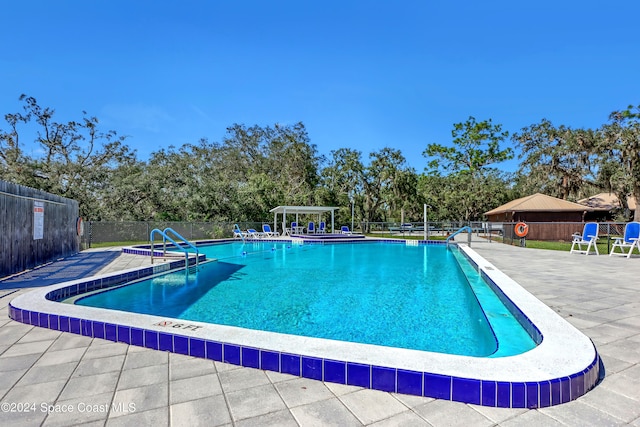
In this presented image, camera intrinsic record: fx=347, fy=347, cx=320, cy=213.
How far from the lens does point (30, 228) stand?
7.17 m

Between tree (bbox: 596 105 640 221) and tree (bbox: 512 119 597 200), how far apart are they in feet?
4.70

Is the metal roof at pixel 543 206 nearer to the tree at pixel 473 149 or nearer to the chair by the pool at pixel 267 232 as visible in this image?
the tree at pixel 473 149

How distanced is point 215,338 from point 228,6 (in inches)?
478

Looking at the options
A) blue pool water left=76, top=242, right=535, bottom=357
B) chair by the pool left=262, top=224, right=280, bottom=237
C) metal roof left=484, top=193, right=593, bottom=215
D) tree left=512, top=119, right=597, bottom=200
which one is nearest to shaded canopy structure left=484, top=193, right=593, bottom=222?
metal roof left=484, top=193, right=593, bottom=215

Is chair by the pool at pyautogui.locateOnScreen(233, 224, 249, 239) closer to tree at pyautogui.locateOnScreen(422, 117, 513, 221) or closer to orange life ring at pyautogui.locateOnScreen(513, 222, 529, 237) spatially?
orange life ring at pyautogui.locateOnScreen(513, 222, 529, 237)

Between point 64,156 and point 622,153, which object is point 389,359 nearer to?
point 622,153

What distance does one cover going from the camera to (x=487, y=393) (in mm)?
1947

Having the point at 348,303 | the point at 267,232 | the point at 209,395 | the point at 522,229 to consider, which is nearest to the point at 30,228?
the point at 348,303

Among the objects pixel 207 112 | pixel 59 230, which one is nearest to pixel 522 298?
pixel 59 230

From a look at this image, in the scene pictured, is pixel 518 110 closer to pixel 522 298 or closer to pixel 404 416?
pixel 522 298

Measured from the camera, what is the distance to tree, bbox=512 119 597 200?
2256 centimetres

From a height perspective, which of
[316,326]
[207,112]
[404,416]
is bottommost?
[316,326]

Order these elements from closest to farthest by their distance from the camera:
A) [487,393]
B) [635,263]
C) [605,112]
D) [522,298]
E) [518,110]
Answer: [487,393], [522,298], [635,263], [605,112], [518,110]

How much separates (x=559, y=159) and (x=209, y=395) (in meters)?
28.6
